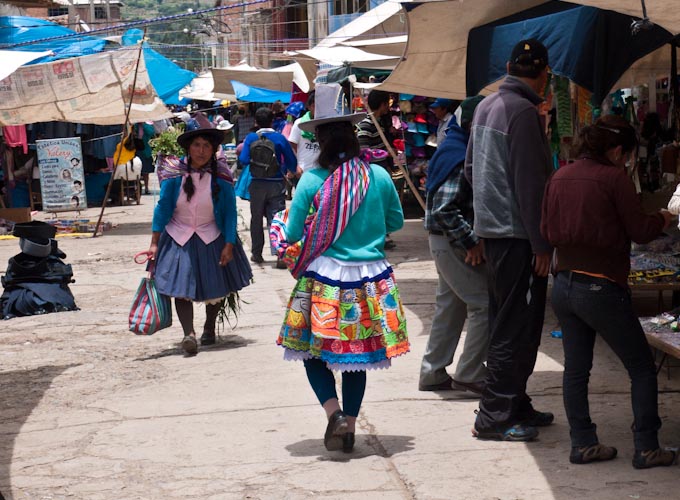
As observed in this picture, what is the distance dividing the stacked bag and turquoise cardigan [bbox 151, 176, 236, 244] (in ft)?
9.15

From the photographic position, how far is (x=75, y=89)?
16672mm

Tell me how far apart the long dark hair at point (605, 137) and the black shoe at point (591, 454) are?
54.5 inches

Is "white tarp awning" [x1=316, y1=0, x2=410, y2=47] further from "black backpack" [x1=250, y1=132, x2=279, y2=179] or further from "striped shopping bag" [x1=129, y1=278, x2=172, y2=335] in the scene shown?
"striped shopping bag" [x1=129, y1=278, x2=172, y2=335]

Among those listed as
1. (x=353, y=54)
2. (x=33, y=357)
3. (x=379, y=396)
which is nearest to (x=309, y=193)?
(x=379, y=396)

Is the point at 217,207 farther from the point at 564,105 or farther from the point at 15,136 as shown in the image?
the point at 15,136

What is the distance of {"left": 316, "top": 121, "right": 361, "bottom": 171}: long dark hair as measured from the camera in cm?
553

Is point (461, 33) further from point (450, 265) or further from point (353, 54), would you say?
point (353, 54)


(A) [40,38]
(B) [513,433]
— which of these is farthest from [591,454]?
(A) [40,38]

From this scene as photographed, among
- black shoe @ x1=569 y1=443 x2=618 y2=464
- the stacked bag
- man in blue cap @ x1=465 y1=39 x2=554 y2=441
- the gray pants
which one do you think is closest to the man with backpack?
the stacked bag

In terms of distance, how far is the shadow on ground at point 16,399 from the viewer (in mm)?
5938

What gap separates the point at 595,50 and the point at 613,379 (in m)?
2.08

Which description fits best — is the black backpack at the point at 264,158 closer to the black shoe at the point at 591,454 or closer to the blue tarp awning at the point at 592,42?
the blue tarp awning at the point at 592,42

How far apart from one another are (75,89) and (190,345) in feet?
30.5

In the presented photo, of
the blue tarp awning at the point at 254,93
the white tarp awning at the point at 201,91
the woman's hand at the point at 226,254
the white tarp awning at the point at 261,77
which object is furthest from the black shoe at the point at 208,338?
the white tarp awning at the point at 201,91
